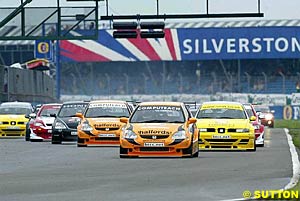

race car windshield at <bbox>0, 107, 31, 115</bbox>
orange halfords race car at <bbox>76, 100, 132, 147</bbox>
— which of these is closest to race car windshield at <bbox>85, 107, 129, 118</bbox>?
orange halfords race car at <bbox>76, 100, 132, 147</bbox>

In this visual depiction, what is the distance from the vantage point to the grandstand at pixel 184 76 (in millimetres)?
84625

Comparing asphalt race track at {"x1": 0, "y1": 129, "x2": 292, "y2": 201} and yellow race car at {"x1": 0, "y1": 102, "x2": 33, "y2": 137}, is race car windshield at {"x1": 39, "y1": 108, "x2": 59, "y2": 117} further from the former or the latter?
asphalt race track at {"x1": 0, "y1": 129, "x2": 292, "y2": 201}

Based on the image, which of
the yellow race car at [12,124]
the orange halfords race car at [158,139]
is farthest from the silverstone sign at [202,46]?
the orange halfords race car at [158,139]

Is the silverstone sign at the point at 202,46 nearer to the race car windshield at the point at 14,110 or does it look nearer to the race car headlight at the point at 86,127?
the race car windshield at the point at 14,110

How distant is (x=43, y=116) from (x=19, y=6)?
1235 centimetres

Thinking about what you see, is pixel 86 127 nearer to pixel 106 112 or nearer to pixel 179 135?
pixel 106 112

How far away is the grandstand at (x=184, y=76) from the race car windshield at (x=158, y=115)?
55.5 metres

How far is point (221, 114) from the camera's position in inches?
1204

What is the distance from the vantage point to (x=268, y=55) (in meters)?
86.8

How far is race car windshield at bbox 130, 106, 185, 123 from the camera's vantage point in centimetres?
2672

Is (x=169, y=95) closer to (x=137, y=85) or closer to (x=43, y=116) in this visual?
(x=137, y=85)

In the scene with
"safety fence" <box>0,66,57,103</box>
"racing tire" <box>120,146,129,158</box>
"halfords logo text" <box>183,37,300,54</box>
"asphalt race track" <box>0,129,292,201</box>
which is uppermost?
"halfords logo text" <box>183,37,300,54</box>

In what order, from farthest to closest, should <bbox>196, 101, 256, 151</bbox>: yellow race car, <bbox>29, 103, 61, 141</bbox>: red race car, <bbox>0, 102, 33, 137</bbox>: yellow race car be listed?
<bbox>0, 102, 33, 137</bbox>: yellow race car, <bbox>29, 103, 61, 141</bbox>: red race car, <bbox>196, 101, 256, 151</bbox>: yellow race car

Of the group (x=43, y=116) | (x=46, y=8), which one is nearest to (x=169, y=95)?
(x=46, y=8)
